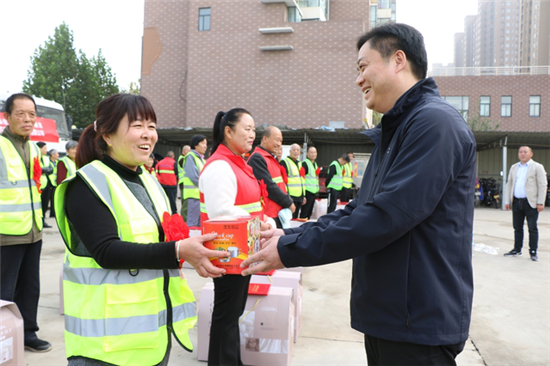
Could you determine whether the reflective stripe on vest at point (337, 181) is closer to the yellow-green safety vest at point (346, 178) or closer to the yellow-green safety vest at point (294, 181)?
the yellow-green safety vest at point (346, 178)

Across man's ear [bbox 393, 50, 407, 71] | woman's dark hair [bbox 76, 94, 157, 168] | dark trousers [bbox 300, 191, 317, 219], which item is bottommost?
dark trousers [bbox 300, 191, 317, 219]

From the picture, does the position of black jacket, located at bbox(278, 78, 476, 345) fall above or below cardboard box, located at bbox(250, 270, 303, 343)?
above

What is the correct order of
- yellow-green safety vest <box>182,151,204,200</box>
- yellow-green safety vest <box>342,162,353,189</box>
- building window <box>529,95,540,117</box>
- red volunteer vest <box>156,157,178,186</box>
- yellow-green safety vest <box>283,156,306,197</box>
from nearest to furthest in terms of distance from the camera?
yellow-green safety vest <box>182,151,204,200</box>
yellow-green safety vest <box>283,156,306,197</box>
red volunteer vest <box>156,157,178,186</box>
yellow-green safety vest <box>342,162,353,189</box>
building window <box>529,95,540,117</box>

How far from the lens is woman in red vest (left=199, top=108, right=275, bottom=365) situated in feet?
8.12

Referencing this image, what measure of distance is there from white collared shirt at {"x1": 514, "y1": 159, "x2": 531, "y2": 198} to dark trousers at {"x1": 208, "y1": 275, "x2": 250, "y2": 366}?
6544 millimetres

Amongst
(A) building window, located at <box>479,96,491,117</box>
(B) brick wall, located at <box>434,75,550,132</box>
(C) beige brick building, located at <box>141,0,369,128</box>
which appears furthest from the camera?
(A) building window, located at <box>479,96,491,117</box>

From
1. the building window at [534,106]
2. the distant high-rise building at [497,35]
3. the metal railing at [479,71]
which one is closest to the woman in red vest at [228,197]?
the metal railing at [479,71]

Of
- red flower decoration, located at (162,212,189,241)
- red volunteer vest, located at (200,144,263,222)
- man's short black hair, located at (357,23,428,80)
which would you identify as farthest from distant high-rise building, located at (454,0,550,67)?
red flower decoration, located at (162,212,189,241)

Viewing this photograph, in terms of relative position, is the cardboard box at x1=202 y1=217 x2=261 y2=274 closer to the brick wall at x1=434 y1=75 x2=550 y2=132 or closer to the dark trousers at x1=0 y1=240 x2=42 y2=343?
the dark trousers at x1=0 y1=240 x2=42 y2=343

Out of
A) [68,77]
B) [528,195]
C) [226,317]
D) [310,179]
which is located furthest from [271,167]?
[68,77]

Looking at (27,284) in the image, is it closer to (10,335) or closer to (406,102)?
(10,335)

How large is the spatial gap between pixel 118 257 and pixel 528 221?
25.0 ft

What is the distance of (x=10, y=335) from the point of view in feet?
8.15

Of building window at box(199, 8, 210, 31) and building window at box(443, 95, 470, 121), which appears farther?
building window at box(443, 95, 470, 121)
